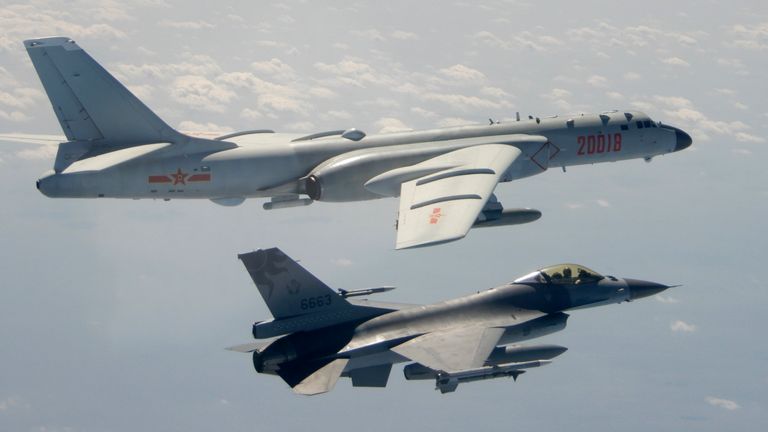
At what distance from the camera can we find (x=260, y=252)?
44.8 meters

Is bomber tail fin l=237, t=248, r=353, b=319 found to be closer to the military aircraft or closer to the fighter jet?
the fighter jet

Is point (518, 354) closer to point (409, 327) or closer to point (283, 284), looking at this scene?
point (409, 327)

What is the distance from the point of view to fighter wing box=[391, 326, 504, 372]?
42.0 metres

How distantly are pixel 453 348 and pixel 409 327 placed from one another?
260 centimetres

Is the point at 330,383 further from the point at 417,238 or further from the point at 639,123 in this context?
the point at 639,123

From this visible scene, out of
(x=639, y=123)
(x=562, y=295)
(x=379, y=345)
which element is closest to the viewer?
(x=379, y=345)

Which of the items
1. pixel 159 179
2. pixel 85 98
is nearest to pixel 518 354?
pixel 159 179

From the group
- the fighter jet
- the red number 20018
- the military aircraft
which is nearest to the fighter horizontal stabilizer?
the fighter jet

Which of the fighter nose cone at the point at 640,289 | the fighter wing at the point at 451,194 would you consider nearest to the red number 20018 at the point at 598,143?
the fighter wing at the point at 451,194

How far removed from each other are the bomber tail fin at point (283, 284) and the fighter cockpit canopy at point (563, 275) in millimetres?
8544

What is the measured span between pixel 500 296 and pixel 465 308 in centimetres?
177

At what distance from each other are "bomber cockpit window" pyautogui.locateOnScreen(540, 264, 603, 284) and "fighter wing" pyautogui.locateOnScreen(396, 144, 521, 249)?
4.53m

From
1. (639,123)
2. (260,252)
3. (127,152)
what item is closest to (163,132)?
(127,152)

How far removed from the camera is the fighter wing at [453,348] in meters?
42.0
